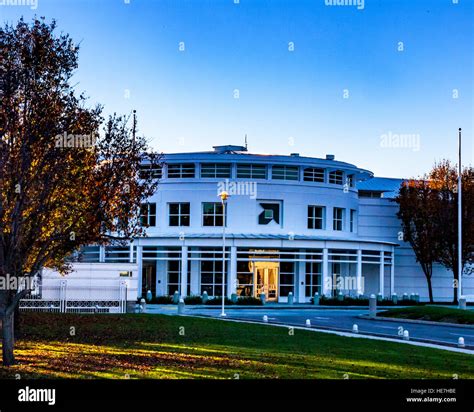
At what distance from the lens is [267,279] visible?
60.1m

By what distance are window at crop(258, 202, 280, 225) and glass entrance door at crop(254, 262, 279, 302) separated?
3.13 m

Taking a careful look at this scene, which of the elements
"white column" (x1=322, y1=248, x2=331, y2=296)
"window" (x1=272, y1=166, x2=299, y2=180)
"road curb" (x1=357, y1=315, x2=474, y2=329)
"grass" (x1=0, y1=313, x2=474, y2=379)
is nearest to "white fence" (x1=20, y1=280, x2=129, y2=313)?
"grass" (x1=0, y1=313, x2=474, y2=379)

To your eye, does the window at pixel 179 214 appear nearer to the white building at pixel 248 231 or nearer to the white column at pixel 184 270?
the white building at pixel 248 231

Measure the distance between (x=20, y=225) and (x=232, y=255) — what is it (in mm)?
42500

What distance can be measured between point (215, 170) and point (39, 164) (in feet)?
146

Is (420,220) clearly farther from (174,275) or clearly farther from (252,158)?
(174,275)

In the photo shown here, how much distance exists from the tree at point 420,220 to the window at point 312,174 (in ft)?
24.3

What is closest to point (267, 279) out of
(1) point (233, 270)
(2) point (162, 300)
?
(1) point (233, 270)

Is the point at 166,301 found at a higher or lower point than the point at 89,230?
lower

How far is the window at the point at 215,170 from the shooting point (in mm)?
60281

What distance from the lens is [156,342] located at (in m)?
21.6

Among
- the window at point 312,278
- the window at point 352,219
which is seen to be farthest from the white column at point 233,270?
the window at point 352,219
